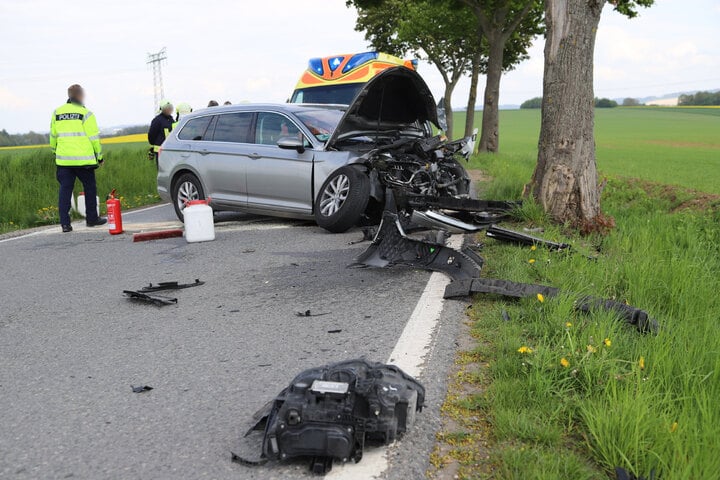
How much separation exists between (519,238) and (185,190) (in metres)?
5.63

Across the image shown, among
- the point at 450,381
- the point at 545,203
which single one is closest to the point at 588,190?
the point at 545,203

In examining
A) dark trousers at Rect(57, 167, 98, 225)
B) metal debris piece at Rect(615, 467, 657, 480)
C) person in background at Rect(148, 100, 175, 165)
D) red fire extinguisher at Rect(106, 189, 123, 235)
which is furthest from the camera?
person in background at Rect(148, 100, 175, 165)

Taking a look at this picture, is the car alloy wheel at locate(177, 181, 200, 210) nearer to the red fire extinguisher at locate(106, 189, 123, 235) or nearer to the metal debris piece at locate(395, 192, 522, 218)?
the red fire extinguisher at locate(106, 189, 123, 235)

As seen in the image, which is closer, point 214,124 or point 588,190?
point 588,190

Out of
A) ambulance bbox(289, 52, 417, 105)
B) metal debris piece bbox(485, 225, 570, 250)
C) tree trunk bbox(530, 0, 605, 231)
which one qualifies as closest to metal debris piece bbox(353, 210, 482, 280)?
metal debris piece bbox(485, 225, 570, 250)

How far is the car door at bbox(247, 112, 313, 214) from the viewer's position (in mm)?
8664

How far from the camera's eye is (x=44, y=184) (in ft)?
45.1

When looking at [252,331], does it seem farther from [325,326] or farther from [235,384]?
[235,384]

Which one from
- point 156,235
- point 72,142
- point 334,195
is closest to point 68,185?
point 72,142

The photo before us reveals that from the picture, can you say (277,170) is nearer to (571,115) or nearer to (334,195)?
(334,195)

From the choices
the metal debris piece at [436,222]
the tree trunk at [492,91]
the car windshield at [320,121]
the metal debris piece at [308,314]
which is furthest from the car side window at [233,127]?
the tree trunk at [492,91]

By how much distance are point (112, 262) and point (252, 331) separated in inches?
137

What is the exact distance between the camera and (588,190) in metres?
7.64

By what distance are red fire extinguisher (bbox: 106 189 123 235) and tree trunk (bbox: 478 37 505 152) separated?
1678 centimetres
